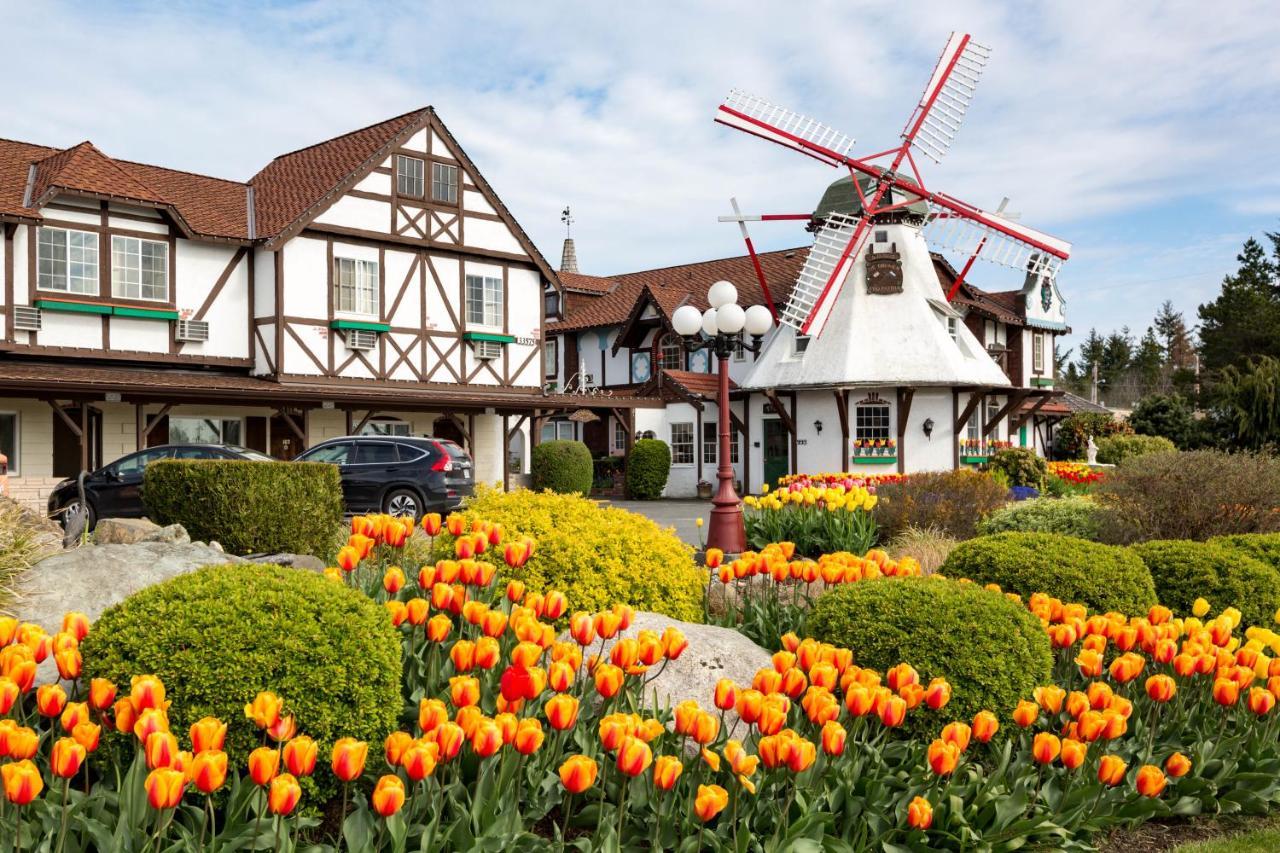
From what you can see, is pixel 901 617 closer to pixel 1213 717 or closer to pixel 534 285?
pixel 1213 717

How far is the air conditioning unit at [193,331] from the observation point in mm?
20594

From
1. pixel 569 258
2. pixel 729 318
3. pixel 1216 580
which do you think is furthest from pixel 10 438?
pixel 569 258

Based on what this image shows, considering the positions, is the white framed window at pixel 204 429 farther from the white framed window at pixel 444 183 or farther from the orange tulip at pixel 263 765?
the orange tulip at pixel 263 765

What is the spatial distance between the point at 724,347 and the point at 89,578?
823 centimetres

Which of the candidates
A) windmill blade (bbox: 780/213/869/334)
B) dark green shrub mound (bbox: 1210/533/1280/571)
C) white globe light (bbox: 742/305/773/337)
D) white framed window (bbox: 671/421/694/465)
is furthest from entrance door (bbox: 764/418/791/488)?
dark green shrub mound (bbox: 1210/533/1280/571)

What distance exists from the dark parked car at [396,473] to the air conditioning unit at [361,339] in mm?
4891

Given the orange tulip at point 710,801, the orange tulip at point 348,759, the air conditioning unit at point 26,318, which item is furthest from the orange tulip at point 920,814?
the air conditioning unit at point 26,318

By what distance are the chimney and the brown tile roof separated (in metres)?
9.82

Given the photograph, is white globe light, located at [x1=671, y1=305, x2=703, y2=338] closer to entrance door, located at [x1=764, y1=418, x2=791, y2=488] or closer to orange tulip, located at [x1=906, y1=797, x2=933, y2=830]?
orange tulip, located at [x1=906, y1=797, x2=933, y2=830]

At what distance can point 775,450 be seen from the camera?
29.1m

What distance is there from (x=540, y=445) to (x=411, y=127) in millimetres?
8839

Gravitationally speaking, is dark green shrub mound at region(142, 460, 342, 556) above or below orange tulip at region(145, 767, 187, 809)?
above

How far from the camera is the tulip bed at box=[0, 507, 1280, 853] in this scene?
2885 mm

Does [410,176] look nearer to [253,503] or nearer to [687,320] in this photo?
[687,320]
